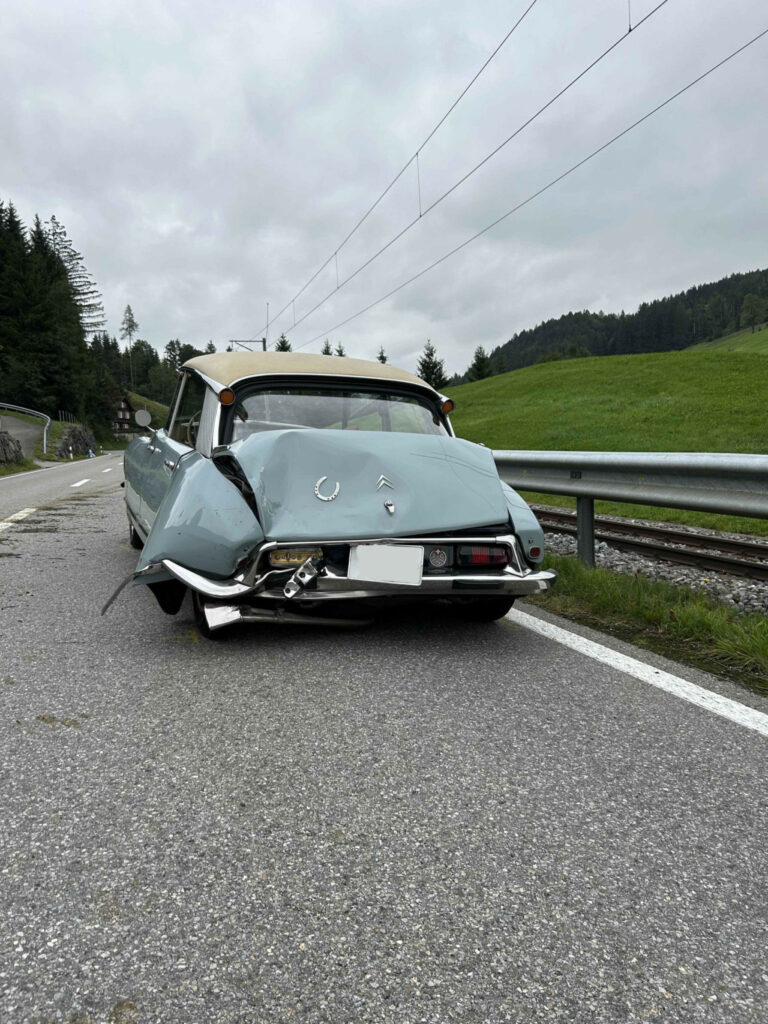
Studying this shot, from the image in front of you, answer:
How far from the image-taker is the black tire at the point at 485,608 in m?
3.86

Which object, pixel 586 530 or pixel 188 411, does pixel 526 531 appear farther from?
pixel 188 411

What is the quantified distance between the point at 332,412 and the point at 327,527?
111 cm

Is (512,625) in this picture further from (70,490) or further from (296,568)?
(70,490)

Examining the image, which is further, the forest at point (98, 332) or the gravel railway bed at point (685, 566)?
the forest at point (98, 332)

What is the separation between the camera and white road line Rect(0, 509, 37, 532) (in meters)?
8.18

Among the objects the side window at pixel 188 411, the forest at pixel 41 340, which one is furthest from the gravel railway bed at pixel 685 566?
the forest at pixel 41 340

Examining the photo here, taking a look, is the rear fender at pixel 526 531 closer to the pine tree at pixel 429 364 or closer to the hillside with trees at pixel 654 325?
the pine tree at pixel 429 364

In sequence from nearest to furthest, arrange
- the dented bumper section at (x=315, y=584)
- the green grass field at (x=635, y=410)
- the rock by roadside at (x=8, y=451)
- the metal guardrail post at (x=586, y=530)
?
1. the dented bumper section at (x=315, y=584)
2. the metal guardrail post at (x=586, y=530)
3. the green grass field at (x=635, y=410)
4. the rock by roadside at (x=8, y=451)

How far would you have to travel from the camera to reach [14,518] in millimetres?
8945

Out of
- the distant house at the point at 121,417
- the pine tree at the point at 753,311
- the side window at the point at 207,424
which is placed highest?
the pine tree at the point at 753,311

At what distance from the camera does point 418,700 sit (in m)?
2.82

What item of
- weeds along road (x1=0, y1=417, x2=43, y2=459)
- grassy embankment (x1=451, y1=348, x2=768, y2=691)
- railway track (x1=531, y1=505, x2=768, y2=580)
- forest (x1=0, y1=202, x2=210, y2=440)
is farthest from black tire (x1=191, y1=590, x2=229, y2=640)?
forest (x1=0, y1=202, x2=210, y2=440)

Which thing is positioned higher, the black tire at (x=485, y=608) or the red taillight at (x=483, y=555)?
the red taillight at (x=483, y=555)

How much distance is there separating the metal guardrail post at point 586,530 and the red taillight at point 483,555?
6.93 ft
